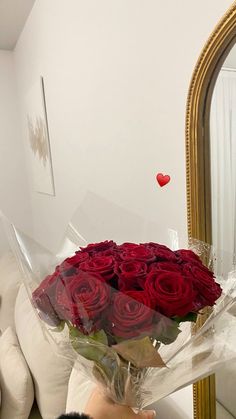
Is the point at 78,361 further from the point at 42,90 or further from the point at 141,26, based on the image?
the point at 42,90

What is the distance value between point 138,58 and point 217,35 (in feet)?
1.41

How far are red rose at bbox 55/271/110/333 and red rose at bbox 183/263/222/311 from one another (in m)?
0.12

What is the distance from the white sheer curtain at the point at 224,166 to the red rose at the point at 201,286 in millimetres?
247

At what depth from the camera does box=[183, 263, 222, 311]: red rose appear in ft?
1.56

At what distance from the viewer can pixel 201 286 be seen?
475 mm

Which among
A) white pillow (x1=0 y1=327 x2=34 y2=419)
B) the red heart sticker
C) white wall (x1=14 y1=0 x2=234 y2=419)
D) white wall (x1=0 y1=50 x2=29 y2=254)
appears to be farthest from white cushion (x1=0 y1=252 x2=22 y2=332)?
the red heart sticker

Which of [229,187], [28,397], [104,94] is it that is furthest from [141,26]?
[28,397]

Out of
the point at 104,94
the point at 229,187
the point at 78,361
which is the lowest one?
the point at 78,361

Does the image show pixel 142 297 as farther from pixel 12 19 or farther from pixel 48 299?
pixel 12 19

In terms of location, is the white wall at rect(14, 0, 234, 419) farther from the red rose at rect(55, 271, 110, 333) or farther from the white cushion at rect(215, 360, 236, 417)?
the red rose at rect(55, 271, 110, 333)

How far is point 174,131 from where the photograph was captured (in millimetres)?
967

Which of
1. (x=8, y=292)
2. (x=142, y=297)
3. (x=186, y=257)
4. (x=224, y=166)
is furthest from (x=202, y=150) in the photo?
(x=8, y=292)

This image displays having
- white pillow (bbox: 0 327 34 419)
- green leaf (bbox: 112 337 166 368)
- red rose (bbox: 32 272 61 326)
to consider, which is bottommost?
white pillow (bbox: 0 327 34 419)

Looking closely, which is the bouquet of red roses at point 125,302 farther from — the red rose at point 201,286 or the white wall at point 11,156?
the white wall at point 11,156
